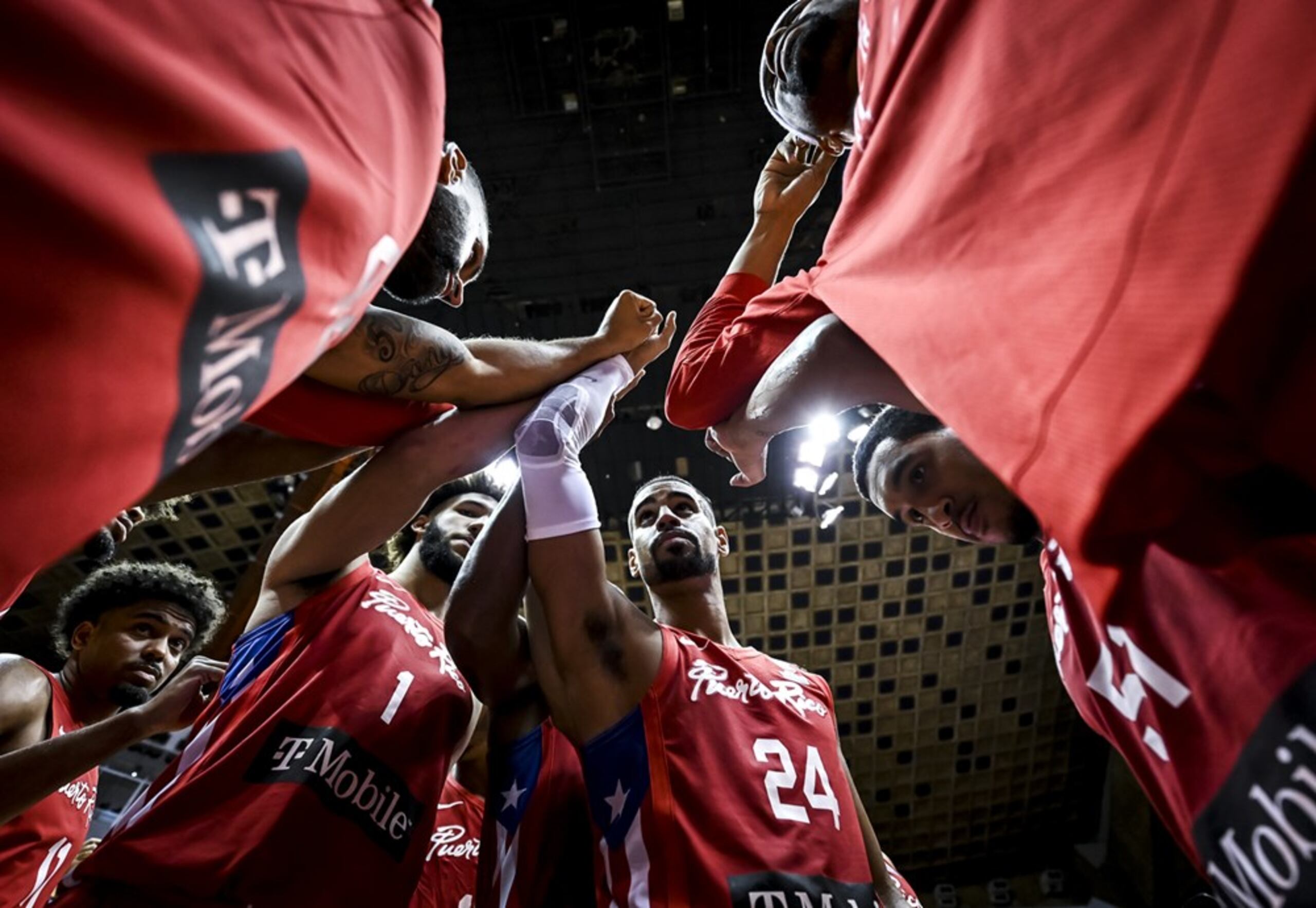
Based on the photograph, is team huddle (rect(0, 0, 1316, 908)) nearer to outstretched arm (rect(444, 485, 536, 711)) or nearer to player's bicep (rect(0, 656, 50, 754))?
outstretched arm (rect(444, 485, 536, 711))

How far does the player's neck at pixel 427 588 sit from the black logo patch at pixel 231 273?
8.00 ft

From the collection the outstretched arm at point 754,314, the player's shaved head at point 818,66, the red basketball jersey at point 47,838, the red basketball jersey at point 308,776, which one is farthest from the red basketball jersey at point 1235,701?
the red basketball jersey at point 47,838

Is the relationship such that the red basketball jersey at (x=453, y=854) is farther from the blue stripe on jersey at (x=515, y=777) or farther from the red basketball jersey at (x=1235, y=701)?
the red basketball jersey at (x=1235, y=701)

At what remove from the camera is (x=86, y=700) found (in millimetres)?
2846

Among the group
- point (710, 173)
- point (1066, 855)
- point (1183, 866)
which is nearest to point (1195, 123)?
point (710, 173)

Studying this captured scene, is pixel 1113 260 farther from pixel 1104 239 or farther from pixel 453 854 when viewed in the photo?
pixel 453 854

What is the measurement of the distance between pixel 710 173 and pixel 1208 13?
6676mm

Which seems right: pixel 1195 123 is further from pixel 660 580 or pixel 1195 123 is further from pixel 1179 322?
pixel 660 580

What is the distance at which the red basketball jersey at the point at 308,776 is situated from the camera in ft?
4.80

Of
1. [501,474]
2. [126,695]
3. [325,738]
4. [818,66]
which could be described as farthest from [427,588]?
[818,66]

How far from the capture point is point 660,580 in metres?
2.83

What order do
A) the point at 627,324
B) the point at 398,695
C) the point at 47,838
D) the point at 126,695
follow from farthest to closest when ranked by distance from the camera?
the point at 126,695 → the point at 47,838 → the point at 627,324 → the point at 398,695

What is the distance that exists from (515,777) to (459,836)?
1503 millimetres

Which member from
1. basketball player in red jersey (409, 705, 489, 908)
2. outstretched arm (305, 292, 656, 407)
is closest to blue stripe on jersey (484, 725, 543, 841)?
basketball player in red jersey (409, 705, 489, 908)
